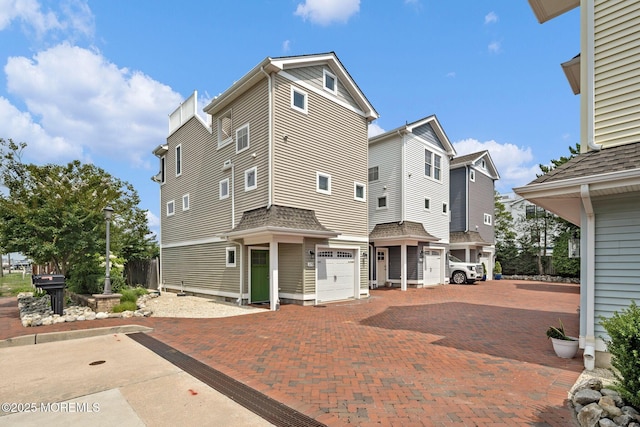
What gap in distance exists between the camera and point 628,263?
5125 millimetres

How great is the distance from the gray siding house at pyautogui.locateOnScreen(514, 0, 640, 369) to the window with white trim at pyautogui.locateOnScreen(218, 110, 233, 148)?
39.6 feet

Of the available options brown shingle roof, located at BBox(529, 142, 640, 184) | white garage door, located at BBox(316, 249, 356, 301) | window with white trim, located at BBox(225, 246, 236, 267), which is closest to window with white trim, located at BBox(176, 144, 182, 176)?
window with white trim, located at BBox(225, 246, 236, 267)

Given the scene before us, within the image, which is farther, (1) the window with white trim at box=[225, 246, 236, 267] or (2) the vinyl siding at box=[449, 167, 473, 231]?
(2) the vinyl siding at box=[449, 167, 473, 231]

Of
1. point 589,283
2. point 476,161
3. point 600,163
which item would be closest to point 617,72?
point 600,163

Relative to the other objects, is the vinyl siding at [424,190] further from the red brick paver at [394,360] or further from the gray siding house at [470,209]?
the red brick paver at [394,360]

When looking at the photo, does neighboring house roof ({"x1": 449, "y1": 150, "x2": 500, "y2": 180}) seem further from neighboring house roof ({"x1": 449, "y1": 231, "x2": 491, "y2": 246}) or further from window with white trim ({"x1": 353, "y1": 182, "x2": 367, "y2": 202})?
window with white trim ({"x1": 353, "y1": 182, "x2": 367, "y2": 202})

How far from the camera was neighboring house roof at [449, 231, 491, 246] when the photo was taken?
2266 centimetres

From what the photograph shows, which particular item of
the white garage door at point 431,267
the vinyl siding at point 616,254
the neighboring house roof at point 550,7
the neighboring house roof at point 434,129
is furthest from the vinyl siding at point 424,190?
the vinyl siding at point 616,254

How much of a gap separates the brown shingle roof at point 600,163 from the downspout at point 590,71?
11.4 inches

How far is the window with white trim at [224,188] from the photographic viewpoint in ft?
46.4

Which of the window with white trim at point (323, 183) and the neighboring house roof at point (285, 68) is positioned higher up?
the neighboring house roof at point (285, 68)

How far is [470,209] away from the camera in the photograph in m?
24.0

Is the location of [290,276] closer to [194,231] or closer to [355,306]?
[355,306]

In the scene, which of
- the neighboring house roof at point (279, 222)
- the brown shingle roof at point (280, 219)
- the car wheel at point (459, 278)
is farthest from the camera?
the car wheel at point (459, 278)
